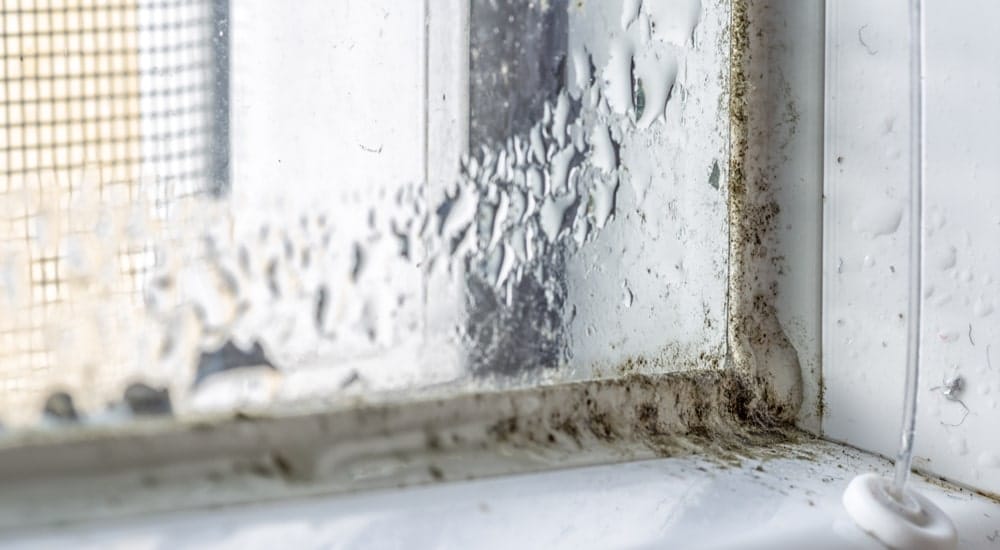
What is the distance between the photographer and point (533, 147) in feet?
2.06

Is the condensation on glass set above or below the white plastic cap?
above

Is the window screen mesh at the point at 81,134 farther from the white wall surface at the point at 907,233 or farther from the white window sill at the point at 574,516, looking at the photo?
the white wall surface at the point at 907,233

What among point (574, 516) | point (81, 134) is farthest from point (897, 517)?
point (81, 134)

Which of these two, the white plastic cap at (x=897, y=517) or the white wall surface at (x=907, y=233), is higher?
the white wall surface at (x=907, y=233)

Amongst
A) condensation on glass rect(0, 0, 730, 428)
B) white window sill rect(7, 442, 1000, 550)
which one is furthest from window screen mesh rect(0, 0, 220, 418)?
white window sill rect(7, 442, 1000, 550)

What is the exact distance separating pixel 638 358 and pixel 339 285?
0.76 ft

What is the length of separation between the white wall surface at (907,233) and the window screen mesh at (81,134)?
0.43m

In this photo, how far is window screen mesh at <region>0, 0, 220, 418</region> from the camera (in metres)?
0.48

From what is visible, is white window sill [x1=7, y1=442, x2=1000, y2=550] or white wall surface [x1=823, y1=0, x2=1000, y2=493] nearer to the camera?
white window sill [x1=7, y1=442, x2=1000, y2=550]

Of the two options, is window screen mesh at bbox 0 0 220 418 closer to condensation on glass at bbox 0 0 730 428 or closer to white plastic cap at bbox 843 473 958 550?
condensation on glass at bbox 0 0 730 428

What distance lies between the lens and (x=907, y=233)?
599 mm

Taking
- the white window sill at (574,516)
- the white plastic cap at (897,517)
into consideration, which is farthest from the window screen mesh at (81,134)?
the white plastic cap at (897,517)

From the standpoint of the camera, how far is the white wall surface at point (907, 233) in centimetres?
56

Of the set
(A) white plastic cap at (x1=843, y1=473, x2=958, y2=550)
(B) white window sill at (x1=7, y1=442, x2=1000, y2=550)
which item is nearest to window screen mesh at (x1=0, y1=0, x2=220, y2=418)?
(B) white window sill at (x1=7, y1=442, x2=1000, y2=550)
